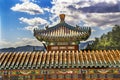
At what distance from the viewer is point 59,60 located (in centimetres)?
765

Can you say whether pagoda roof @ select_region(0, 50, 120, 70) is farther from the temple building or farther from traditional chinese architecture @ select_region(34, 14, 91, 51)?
traditional chinese architecture @ select_region(34, 14, 91, 51)

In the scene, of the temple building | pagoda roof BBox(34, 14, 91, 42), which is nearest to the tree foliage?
pagoda roof BBox(34, 14, 91, 42)

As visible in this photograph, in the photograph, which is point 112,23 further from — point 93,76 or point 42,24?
point 93,76

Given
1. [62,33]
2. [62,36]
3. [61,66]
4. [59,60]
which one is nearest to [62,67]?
[61,66]

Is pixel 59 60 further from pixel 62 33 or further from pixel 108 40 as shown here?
pixel 108 40

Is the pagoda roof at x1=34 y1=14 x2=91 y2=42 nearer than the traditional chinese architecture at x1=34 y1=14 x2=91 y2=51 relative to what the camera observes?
No

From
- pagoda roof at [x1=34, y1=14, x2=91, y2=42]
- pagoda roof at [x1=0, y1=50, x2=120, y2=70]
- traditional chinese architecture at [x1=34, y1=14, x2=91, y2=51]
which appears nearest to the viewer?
pagoda roof at [x1=0, y1=50, x2=120, y2=70]

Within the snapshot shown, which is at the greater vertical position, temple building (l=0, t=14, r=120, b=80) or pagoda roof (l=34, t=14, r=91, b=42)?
temple building (l=0, t=14, r=120, b=80)

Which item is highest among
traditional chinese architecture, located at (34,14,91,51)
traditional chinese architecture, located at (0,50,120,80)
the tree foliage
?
traditional chinese architecture, located at (0,50,120,80)

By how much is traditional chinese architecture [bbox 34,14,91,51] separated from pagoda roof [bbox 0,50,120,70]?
111 inches

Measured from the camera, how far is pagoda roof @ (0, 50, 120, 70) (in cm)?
736

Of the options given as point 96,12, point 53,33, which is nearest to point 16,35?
point 96,12

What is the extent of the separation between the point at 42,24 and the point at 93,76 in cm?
2253

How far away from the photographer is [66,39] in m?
11.1
